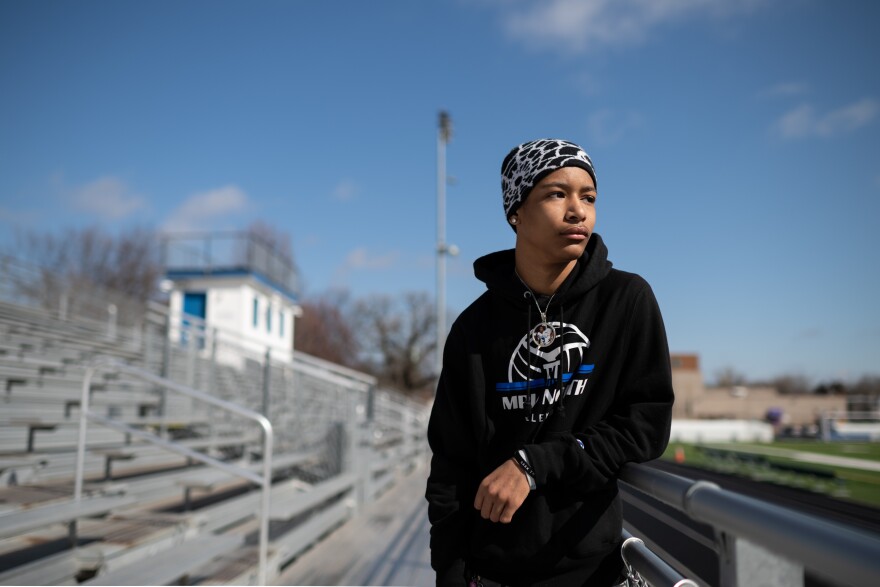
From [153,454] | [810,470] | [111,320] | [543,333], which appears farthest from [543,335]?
[810,470]

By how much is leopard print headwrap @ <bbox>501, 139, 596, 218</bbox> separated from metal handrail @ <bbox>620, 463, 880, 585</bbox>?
26.8 inches

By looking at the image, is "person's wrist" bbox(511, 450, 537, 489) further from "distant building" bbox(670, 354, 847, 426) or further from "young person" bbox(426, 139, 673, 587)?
"distant building" bbox(670, 354, 847, 426)

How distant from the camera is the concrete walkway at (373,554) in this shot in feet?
16.7

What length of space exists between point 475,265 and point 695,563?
0.83 m

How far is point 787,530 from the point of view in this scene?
79cm

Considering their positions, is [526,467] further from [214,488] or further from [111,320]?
[111,320]

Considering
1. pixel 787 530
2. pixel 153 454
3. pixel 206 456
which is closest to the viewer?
pixel 787 530

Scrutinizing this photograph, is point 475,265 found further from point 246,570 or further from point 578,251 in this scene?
point 246,570

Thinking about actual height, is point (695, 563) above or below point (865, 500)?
above

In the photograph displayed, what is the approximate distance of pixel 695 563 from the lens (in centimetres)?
133

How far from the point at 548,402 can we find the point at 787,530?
72 cm

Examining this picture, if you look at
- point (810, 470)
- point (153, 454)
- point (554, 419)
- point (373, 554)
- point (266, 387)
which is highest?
point (266, 387)

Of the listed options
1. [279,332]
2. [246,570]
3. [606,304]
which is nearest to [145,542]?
[246,570]

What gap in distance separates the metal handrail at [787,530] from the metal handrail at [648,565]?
0.12 metres
